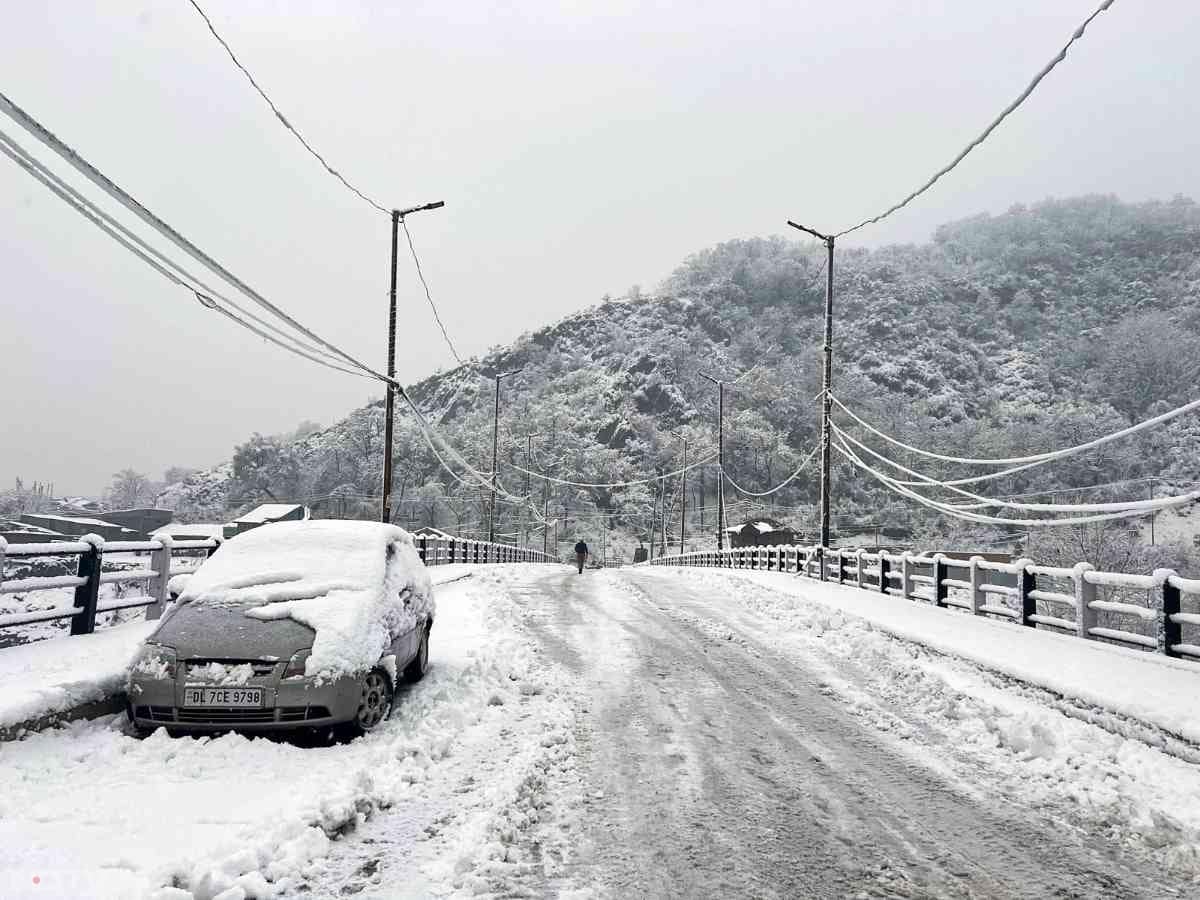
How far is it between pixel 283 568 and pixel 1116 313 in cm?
18709

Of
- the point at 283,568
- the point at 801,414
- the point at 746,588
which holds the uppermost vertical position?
the point at 801,414

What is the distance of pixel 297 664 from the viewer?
530 cm

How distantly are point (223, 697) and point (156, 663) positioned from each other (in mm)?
640

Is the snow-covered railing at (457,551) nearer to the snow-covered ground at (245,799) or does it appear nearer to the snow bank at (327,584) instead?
the snow bank at (327,584)

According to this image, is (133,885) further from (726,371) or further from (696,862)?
(726,371)

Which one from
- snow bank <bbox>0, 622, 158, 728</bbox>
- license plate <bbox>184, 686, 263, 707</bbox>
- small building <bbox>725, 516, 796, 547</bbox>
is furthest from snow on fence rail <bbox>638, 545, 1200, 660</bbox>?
small building <bbox>725, 516, 796, 547</bbox>

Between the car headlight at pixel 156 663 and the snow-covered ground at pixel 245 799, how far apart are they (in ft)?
1.44

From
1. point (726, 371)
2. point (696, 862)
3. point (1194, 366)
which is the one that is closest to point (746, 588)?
point (696, 862)

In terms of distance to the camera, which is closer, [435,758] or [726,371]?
[435,758]

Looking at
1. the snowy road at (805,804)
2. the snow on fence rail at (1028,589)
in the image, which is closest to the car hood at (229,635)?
the snowy road at (805,804)

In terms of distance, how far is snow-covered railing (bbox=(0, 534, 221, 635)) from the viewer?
7.11 metres

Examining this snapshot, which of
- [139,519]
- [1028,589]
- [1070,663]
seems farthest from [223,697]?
[139,519]

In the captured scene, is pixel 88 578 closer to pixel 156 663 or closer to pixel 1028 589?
pixel 156 663

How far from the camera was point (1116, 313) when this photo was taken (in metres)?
152
